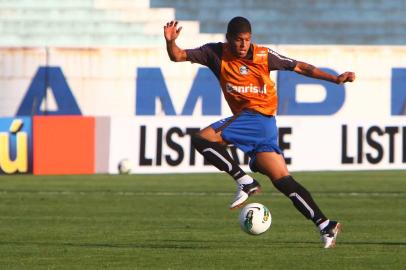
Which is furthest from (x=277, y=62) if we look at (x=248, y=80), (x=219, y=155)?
(x=219, y=155)

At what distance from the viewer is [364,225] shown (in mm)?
14469

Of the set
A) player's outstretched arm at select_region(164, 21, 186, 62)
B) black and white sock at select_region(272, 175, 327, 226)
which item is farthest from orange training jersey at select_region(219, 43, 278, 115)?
black and white sock at select_region(272, 175, 327, 226)

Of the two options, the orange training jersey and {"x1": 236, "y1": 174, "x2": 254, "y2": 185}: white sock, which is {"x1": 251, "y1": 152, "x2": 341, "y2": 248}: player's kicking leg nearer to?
{"x1": 236, "y1": 174, "x2": 254, "y2": 185}: white sock

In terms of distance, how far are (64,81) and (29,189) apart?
796 cm

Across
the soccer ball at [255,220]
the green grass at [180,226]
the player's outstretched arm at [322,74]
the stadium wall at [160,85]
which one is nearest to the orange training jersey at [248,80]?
the player's outstretched arm at [322,74]

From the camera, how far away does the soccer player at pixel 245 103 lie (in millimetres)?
11875

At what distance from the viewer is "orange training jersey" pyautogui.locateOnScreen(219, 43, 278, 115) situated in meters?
12.1

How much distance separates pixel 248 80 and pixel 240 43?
0.47m

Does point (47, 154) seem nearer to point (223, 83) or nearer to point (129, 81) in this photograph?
point (129, 81)

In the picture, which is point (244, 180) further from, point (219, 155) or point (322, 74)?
point (322, 74)

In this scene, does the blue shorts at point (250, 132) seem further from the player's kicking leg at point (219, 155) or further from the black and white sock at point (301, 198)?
the black and white sock at point (301, 198)

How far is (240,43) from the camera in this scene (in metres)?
11.8

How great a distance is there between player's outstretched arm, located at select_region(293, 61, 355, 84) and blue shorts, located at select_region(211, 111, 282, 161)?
577 millimetres

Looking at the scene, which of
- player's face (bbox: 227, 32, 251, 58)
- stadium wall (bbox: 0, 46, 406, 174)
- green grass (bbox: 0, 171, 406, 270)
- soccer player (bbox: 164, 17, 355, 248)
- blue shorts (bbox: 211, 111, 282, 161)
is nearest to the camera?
green grass (bbox: 0, 171, 406, 270)
